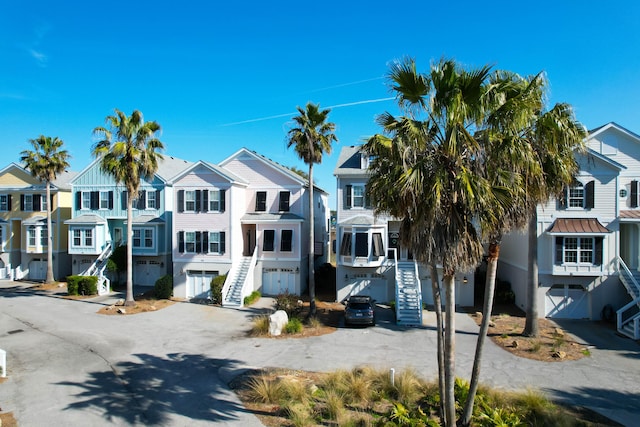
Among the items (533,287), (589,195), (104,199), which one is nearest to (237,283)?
(104,199)

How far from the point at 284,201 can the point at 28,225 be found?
24832 mm

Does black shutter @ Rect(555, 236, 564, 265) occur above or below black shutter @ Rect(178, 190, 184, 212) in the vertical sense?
below

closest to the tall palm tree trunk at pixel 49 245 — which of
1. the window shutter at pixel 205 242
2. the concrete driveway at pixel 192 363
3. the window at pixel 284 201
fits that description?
the concrete driveway at pixel 192 363

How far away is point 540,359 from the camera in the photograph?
16156mm

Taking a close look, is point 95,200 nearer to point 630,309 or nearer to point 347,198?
point 347,198

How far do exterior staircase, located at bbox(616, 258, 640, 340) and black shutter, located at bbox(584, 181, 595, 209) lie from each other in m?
3.70

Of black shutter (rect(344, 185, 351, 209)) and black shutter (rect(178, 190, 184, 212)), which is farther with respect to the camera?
black shutter (rect(178, 190, 184, 212))

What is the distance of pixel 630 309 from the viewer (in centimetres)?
2125

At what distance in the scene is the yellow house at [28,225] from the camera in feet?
115

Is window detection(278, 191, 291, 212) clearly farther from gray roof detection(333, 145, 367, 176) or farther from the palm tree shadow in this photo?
the palm tree shadow

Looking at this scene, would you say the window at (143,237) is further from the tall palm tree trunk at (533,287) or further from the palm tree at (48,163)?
the tall palm tree trunk at (533,287)

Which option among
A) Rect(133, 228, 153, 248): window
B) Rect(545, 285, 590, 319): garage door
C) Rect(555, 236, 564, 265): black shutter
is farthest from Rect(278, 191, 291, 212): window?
Rect(545, 285, 590, 319): garage door

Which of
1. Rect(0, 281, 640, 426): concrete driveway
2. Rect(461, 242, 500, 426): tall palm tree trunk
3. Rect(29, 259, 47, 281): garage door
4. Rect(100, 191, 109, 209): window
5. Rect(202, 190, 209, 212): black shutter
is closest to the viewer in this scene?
Rect(461, 242, 500, 426): tall palm tree trunk

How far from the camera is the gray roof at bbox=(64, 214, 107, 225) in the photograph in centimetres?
3213
